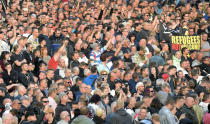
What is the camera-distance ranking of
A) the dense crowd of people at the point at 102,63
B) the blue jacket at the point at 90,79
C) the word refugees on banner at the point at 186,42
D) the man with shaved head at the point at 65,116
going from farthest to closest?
the word refugees on banner at the point at 186,42, the blue jacket at the point at 90,79, the dense crowd of people at the point at 102,63, the man with shaved head at the point at 65,116

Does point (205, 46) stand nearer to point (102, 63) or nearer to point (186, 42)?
point (186, 42)

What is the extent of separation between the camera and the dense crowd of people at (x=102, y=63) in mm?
11008

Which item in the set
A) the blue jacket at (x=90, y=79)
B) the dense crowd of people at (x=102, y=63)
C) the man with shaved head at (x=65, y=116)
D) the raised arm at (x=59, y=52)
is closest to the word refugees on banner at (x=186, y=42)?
the dense crowd of people at (x=102, y=63)

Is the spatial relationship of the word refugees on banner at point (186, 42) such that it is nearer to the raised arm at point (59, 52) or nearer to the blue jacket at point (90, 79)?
the raised arm at point (59, 52)

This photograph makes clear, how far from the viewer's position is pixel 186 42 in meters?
18.2

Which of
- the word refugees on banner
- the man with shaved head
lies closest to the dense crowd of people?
the man with shaved head

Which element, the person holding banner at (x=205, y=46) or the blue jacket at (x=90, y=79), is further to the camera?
the person holding banner at (x=205, y=46)

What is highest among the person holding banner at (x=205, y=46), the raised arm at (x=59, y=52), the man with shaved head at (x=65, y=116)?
the raised arm at (x=59, y=52)

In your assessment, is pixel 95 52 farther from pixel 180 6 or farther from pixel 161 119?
pixel 180 6

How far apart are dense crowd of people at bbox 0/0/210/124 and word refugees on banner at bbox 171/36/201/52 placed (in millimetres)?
172

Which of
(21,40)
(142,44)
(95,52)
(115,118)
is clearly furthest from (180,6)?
(115,118)

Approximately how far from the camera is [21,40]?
47.9ft

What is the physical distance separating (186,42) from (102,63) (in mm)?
4400

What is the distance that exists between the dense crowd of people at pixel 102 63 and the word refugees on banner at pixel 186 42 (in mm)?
172
